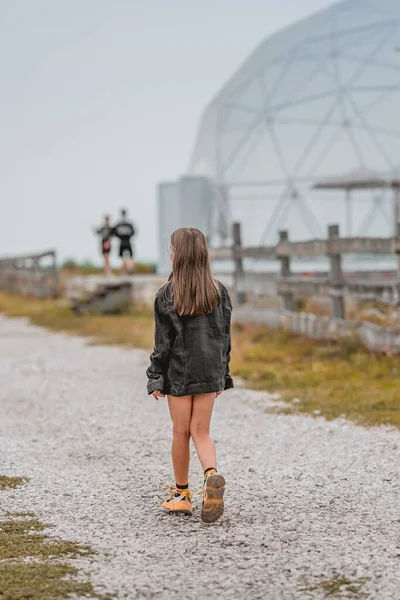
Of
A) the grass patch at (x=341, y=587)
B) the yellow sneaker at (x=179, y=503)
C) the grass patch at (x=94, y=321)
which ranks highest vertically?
the grass patch at (x=341, y=587)

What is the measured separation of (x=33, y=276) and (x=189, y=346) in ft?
77.4

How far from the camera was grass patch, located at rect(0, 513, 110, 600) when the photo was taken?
3686mm

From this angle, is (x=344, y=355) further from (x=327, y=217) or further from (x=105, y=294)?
(x=327, y=217)

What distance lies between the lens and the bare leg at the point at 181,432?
16.4ft

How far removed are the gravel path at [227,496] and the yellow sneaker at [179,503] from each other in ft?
0.16

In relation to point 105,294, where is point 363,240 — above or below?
above

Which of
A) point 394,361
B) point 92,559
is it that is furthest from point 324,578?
point 394,361

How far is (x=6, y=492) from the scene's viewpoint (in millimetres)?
5305

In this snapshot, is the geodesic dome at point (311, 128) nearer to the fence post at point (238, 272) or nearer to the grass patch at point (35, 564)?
the fence post at point (238, 272)

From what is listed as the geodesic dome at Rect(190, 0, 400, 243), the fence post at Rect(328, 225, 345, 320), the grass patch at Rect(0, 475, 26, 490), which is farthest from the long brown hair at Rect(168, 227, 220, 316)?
the geodesic dome at Rect(190, 0, 400, 243)

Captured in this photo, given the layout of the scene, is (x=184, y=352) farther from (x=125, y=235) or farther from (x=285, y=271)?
(x=125, y=235)

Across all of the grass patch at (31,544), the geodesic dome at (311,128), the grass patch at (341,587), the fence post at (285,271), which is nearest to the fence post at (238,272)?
the fence post at (285,271)

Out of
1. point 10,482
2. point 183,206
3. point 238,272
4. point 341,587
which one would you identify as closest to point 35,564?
point 341,587

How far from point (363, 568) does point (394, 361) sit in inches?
244
